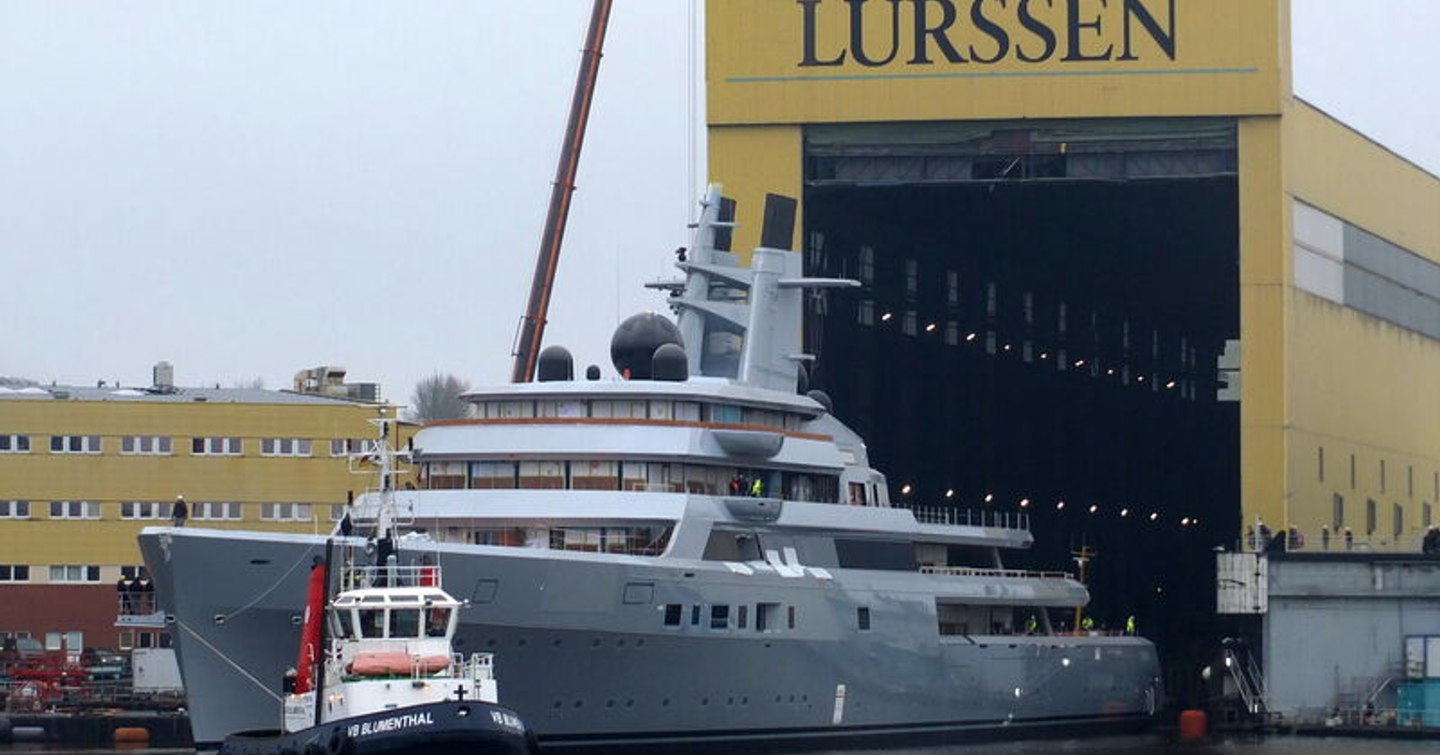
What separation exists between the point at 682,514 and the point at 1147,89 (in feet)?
61.0

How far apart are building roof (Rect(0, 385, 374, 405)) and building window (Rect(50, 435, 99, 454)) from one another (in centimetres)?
108

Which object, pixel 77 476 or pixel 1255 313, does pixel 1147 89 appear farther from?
pixel 77 476

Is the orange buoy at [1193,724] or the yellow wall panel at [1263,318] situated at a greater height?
the yellow wall panel at [1263,318]

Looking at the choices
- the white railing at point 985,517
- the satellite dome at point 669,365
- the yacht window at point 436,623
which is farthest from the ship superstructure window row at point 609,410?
the white railing at point 985,517

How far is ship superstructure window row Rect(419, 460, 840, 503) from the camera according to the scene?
52.8 meters

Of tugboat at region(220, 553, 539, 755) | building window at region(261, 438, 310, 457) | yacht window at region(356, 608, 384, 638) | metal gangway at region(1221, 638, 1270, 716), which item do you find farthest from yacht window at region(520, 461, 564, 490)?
building window at region(261, 438, 310, 457)

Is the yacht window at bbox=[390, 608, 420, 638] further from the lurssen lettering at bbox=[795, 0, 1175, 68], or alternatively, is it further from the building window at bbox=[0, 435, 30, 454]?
the building window at bbox=[0, 435, 30, 454]

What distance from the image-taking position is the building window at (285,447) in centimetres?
7831

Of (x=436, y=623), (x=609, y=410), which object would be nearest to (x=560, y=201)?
(x=609, y=410)

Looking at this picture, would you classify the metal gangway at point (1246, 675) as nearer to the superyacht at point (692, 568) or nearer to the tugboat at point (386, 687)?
the superyacht at point (692, 568)

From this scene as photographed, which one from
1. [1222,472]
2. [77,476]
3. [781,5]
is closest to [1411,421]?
[1222,472]

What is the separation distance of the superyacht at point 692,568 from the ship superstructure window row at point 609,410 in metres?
0.05

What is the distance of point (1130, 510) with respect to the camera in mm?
82312

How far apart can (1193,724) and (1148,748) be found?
245 inches
